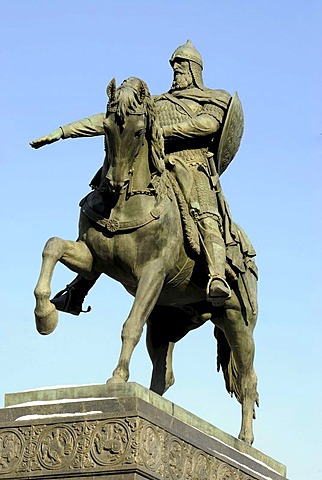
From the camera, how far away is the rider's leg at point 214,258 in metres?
15.7

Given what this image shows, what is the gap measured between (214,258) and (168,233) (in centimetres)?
70

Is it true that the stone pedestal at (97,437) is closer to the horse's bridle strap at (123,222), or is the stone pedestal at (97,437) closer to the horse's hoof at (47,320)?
the horse's hoof at (47,320)

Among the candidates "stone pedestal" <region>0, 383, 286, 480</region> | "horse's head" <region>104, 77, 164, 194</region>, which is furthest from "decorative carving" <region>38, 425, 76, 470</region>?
"horse's head" <region>104, 77, 164, 194</region>

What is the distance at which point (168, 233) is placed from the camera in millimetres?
15430

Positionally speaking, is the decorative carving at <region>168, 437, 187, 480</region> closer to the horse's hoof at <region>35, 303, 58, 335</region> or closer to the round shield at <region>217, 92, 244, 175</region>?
the horse's hoof at <region>35, 303, 58, 335</region>

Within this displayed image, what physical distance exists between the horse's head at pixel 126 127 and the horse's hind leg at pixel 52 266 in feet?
2.38

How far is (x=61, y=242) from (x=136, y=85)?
1.72 m

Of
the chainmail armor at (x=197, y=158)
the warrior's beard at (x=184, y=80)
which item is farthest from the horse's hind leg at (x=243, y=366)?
the warrior's beard at (x=184, y=80)

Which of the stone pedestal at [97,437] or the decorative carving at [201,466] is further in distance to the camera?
the decorative carving at [201,466]

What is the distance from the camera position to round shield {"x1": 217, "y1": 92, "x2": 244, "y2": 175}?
16.7 m

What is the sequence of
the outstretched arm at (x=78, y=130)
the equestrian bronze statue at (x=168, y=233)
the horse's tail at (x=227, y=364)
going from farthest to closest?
the horse's tail at (x=227, y=364)
the outstretched arm at (x=78, y=130)
the equestrian bronze statue at (x=168, y=233)

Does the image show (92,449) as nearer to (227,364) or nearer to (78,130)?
(78,130)

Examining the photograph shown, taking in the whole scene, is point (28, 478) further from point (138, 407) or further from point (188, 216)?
point (188, 216)

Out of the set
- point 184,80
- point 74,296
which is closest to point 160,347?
Result: point 74,296
